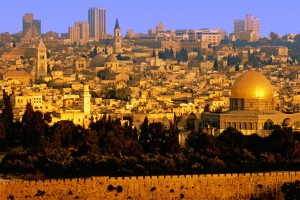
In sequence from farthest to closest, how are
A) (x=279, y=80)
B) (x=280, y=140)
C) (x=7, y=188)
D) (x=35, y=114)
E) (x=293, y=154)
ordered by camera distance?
(x=279, y=80) < (x=35, y=114) < (x=280, y=140) < (x=293, y=154) < (x=7, y=188)

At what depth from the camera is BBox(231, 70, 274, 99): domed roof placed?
59938mm

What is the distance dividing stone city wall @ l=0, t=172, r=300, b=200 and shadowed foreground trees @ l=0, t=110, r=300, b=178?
4.94ft

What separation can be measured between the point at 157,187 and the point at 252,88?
979 inches

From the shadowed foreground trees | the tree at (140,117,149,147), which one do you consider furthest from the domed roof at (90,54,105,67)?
the tree at (140,117,149,147)

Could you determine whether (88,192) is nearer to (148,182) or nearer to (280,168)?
(148,182)

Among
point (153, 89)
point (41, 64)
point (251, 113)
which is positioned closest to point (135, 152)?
point (251, 113)

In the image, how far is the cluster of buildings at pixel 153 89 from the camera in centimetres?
5962

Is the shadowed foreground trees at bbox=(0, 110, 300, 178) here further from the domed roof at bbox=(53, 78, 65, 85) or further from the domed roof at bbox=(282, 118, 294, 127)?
the domed roof at bbox=(53, 78, 65, 85)

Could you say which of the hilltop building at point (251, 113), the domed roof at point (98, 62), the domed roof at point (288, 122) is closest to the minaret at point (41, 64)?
the domed roof at point (98, 62)

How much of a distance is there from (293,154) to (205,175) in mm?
5942

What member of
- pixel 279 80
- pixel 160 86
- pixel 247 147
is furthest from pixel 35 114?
pixel 279 80

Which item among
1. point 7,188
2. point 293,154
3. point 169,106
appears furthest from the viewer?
point 169,106

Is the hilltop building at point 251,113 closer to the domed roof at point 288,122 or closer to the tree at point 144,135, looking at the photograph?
the domed roof at point 288,122

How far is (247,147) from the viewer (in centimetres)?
4428
